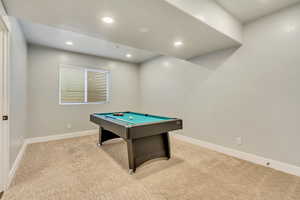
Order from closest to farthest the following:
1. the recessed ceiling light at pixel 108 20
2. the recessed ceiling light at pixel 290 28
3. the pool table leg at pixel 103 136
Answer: the recessed ceiling light at pixel 108 20, the recessed ceiling light at pixel 290 28, the pool table leg at pixel 103 136

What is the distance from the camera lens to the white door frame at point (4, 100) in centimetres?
168

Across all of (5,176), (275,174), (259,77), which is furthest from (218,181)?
(5,176)

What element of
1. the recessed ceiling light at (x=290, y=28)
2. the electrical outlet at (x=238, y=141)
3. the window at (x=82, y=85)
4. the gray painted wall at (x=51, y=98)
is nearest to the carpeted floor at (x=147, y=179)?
the electrical outlet at (x=238, y=141)

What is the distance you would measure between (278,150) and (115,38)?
3342 mm

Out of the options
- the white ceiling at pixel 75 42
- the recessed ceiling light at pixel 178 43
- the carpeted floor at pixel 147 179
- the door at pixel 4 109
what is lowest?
the carpeted floor at pixel 147 179

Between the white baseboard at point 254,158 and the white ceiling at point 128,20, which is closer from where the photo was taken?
the white ceiling at point 128,20

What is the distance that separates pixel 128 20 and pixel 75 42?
7.26 feet

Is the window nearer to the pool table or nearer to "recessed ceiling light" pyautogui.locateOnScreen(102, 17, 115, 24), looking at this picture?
the pool table

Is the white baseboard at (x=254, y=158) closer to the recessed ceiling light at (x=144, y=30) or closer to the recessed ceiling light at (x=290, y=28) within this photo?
the recessed ceiling light at (x=290, y=28)

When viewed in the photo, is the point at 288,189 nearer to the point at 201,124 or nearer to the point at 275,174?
the point at 275,174

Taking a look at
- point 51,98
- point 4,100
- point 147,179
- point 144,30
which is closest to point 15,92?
point 4,100

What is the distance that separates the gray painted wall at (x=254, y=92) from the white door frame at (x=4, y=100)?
343 cm

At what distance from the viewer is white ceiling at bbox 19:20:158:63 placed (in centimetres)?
283

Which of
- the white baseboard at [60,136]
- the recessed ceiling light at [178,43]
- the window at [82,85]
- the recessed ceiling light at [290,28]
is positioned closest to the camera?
the recessed ceiling light at [290,28]
